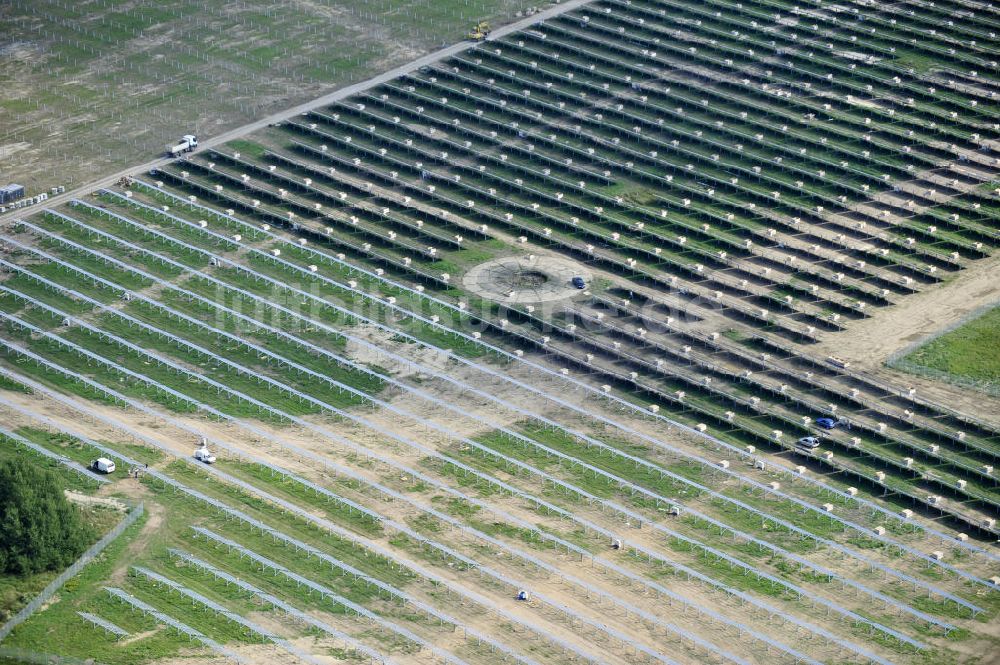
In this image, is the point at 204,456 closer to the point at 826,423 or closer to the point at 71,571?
the point at 71,571

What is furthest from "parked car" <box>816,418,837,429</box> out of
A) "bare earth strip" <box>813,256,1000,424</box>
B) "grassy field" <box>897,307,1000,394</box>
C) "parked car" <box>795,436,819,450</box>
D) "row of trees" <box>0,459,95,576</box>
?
"row of trees" <box>0,459,95,576</box>

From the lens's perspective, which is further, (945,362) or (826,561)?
(945,362)

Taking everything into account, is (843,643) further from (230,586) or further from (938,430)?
(230,586)

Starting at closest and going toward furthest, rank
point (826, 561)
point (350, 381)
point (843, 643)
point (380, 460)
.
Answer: point (843, 643) → point (826, 561) → point (380, 460) → point (350, 381)

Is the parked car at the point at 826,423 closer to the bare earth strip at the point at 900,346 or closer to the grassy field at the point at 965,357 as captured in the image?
the bare earth strip at the point at 900,346

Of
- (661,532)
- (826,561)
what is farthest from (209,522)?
(826,561)

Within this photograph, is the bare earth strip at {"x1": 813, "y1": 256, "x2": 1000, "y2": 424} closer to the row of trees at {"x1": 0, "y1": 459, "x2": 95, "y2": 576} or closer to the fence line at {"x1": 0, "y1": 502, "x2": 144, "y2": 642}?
the fence line at {"x1": 0, "y1": 502, "x2": 144, "y2": 642}

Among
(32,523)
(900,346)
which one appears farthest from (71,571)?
(900,346)
